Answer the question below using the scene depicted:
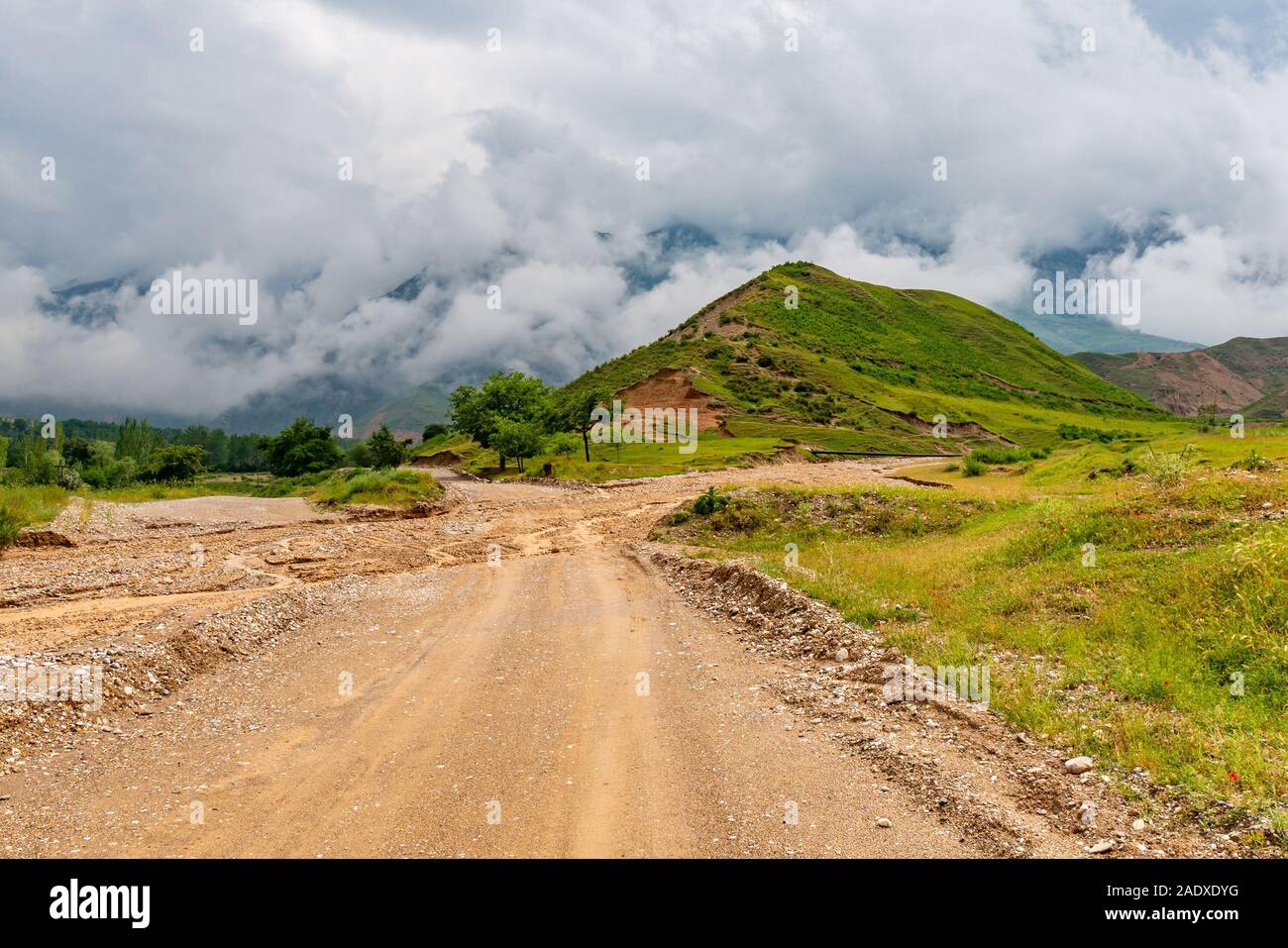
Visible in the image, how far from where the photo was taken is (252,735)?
33.0ft

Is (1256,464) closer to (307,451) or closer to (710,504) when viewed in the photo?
(710,504)

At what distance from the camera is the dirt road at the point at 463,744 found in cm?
723

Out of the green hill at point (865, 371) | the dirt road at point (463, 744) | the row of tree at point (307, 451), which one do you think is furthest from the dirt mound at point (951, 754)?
the row of tree at point (307, 451)

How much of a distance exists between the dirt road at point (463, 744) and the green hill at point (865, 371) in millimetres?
67817

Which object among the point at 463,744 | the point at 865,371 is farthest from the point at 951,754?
the point at 865,371

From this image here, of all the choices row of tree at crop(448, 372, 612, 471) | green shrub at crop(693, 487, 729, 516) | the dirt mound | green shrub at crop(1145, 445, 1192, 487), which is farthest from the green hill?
the dirt mound

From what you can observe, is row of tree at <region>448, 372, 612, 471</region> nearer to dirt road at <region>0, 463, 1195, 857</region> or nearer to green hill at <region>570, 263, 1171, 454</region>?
green hill at <region>570, 263, 1171, 454</region>

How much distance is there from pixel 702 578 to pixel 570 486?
3096 centimetres

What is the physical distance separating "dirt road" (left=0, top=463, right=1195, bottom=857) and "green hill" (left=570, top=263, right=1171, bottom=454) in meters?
67.8

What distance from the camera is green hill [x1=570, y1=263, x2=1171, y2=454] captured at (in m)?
95.8

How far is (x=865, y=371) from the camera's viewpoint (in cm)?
12562

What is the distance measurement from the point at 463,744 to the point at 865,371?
124196 mm
